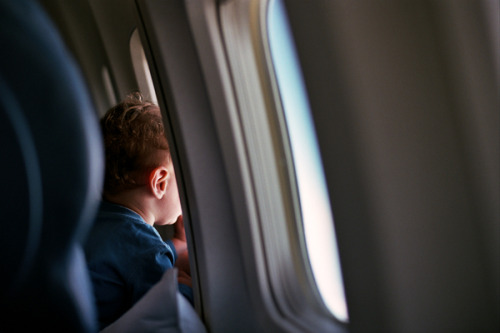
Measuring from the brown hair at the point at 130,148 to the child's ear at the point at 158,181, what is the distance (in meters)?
0.02

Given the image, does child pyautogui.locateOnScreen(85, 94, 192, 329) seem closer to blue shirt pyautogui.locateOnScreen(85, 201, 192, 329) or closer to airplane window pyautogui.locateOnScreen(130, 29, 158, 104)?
blue shirt pyautogui.locateOnScreen(85, 201, 192, 329)

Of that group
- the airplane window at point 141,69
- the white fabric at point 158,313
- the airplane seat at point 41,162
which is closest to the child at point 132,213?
the white fabric at point 158,313

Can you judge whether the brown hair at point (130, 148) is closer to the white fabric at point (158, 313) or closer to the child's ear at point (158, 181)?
the child's ear at point (158, 181)

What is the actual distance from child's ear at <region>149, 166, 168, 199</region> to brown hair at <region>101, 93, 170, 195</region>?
19 millimetres

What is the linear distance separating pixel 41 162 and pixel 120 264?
0.82m

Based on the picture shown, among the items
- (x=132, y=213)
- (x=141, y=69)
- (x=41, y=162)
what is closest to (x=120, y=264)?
(x=132, y=213)

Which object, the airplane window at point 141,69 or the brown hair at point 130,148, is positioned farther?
the airplane window at point 141,69

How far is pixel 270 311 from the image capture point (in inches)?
49.6

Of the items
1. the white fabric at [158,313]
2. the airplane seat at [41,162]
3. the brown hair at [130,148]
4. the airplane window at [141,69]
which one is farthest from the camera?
the airplane window at [141,69]

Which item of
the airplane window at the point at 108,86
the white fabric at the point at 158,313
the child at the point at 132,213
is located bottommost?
the white fabric at the point at 158,313

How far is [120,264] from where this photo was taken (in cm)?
133

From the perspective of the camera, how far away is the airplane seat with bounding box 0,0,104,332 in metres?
0.55

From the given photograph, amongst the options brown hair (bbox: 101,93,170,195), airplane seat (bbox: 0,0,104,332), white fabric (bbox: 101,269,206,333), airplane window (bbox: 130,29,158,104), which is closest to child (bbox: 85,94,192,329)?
brown hair (bbox: 101,93,170,195)

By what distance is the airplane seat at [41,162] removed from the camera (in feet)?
1.79
